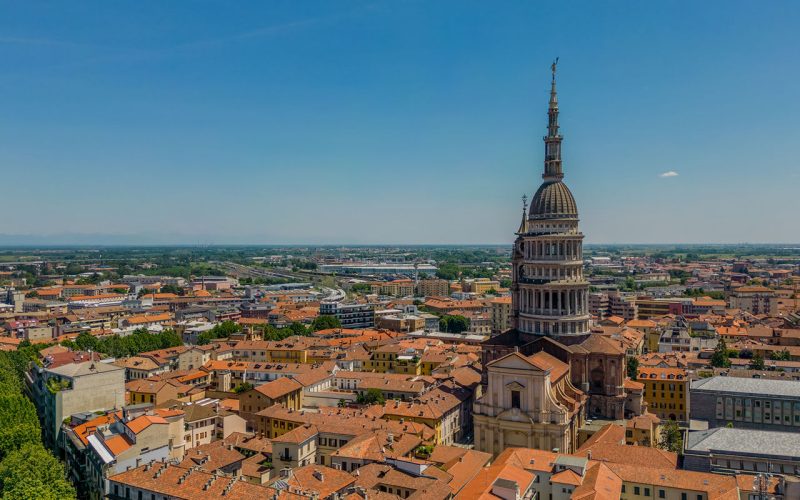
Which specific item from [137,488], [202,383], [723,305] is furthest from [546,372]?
[723,305]

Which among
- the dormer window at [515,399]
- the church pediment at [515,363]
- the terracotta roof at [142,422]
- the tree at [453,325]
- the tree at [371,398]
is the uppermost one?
the church pediment at [515,363]

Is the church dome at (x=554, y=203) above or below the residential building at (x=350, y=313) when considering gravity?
above

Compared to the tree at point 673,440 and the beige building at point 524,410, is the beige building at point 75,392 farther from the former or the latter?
the tree at point 673,440

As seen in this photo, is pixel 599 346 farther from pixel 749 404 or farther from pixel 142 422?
pixel 142 422

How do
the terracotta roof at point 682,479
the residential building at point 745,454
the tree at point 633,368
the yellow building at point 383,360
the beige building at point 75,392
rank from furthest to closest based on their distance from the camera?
the yellow building at point 383,360 < the tree at point 633,368 < the beige building at point 75,392 < the residential building at point 745,454 < the terracotta roof at point 682,479

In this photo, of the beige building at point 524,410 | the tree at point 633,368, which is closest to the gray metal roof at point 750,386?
the beige building at point 524,410
